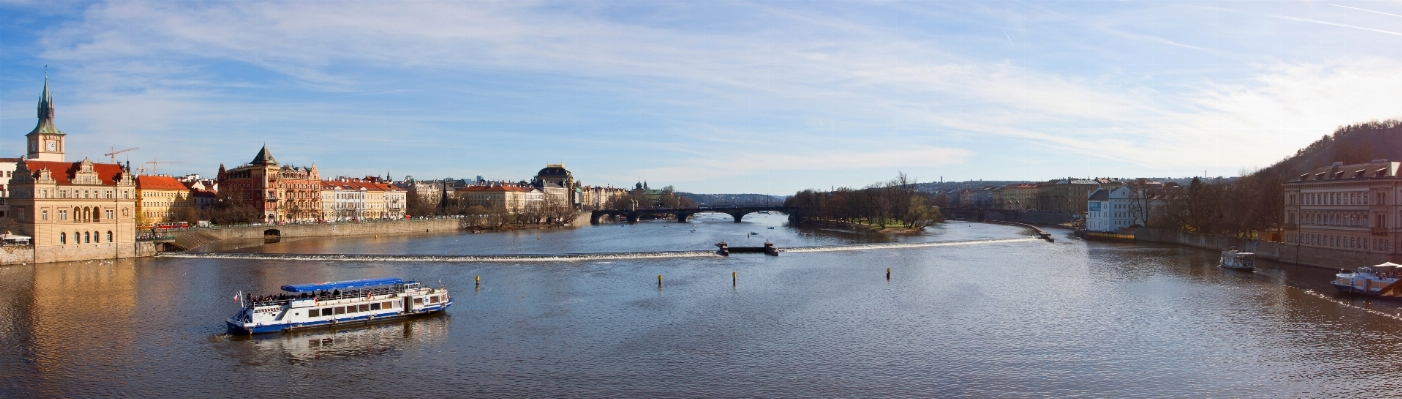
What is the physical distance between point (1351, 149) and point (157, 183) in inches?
4617

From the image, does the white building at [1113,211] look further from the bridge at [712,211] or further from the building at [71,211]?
the building at [71,211]

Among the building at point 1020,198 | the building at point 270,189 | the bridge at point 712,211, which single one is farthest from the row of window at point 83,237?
the building at point 1020,198

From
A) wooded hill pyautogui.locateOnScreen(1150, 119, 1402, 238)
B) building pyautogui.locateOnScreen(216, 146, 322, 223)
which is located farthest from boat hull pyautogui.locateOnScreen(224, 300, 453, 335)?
building pyautogui.locateOnScreen(216, 146, 322, 223)

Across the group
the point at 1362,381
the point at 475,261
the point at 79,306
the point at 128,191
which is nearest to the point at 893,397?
the point at 1362,381

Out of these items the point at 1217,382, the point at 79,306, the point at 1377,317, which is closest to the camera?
the point at 1217,382

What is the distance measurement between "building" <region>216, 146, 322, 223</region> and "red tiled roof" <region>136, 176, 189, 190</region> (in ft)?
15.8

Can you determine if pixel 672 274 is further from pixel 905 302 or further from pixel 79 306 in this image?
pixel 79 306

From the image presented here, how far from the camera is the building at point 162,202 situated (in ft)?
307

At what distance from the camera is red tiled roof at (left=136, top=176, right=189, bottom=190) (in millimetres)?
95625

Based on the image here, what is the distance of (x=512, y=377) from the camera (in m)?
25.0

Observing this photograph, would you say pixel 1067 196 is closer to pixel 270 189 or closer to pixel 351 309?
pixel 270 189

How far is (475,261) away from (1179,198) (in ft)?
204

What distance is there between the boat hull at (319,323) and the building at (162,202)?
216ft

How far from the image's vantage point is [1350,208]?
161 feet
